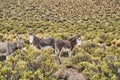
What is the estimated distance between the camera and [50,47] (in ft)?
47.5

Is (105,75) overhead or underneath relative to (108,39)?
overhead

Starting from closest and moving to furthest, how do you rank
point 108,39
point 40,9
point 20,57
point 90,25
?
1. point 20,57
2. point 108,39
3. point 90,25
4. point 40,9

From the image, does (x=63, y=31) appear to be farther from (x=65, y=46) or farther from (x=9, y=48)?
(x=9, y=48)

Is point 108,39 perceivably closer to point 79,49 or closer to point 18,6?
point 79,49

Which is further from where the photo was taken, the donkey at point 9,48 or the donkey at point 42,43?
the donkey at point 42,43

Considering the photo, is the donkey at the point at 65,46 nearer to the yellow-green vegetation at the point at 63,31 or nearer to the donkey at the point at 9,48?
the yellow-green vegetation at the point at 63,31

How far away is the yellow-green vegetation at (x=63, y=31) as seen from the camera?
11984mm

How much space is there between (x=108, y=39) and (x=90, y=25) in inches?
447

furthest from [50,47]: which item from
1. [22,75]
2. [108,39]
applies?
→ [108,39]

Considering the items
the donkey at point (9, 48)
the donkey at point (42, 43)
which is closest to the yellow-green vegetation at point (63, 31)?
the donkey at point (9, 48)

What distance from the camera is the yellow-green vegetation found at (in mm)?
11984

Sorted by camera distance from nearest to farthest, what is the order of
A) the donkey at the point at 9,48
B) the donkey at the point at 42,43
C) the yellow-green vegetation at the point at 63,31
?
the yellow-green vegetation at the point at 63,31, the donkey at the point at 9,48, the donkey at the point at 42,43

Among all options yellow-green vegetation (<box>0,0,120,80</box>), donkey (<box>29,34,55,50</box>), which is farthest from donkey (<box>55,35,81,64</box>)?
yellow-green vegetation (<box>0,0,120,80</box>)

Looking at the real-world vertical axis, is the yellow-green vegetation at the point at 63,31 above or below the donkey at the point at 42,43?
below
